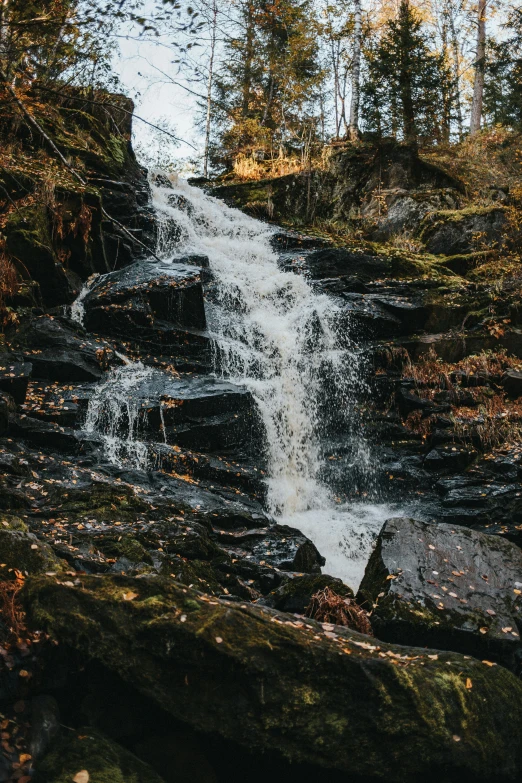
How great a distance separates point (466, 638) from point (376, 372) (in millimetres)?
6812

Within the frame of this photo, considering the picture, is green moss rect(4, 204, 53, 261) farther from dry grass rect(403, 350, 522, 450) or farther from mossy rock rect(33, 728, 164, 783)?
mossy rock rect(33, 728, 164, 783)

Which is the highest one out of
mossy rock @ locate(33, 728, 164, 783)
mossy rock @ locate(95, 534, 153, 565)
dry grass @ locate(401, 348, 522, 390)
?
dry grass @ locate(401, 348, 522, 390)

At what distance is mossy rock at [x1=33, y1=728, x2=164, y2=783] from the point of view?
236 centimetres

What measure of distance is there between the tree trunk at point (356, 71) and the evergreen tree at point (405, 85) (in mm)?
316

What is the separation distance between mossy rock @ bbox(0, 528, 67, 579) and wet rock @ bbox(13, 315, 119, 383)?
5270 mm

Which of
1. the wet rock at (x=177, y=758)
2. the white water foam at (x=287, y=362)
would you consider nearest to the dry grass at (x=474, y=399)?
the white water foam at (x=287, y=362)

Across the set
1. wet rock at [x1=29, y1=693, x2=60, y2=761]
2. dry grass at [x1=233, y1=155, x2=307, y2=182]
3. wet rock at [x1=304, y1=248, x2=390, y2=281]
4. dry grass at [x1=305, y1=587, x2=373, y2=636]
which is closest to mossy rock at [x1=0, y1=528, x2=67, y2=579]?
wet rock at [x1=29, y1=693, x2=60, y2=761]

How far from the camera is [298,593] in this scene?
484cm

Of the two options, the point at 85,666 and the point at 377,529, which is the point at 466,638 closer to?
the point at 85,666

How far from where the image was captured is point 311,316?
38.4 ft

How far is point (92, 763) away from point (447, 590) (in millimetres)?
3355

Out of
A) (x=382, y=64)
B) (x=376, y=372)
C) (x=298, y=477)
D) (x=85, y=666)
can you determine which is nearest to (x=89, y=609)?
(x=85, y=666)

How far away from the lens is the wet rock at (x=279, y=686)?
275 cm

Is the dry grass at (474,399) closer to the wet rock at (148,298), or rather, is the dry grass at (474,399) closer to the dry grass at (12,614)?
the wet rock at (148,298)
